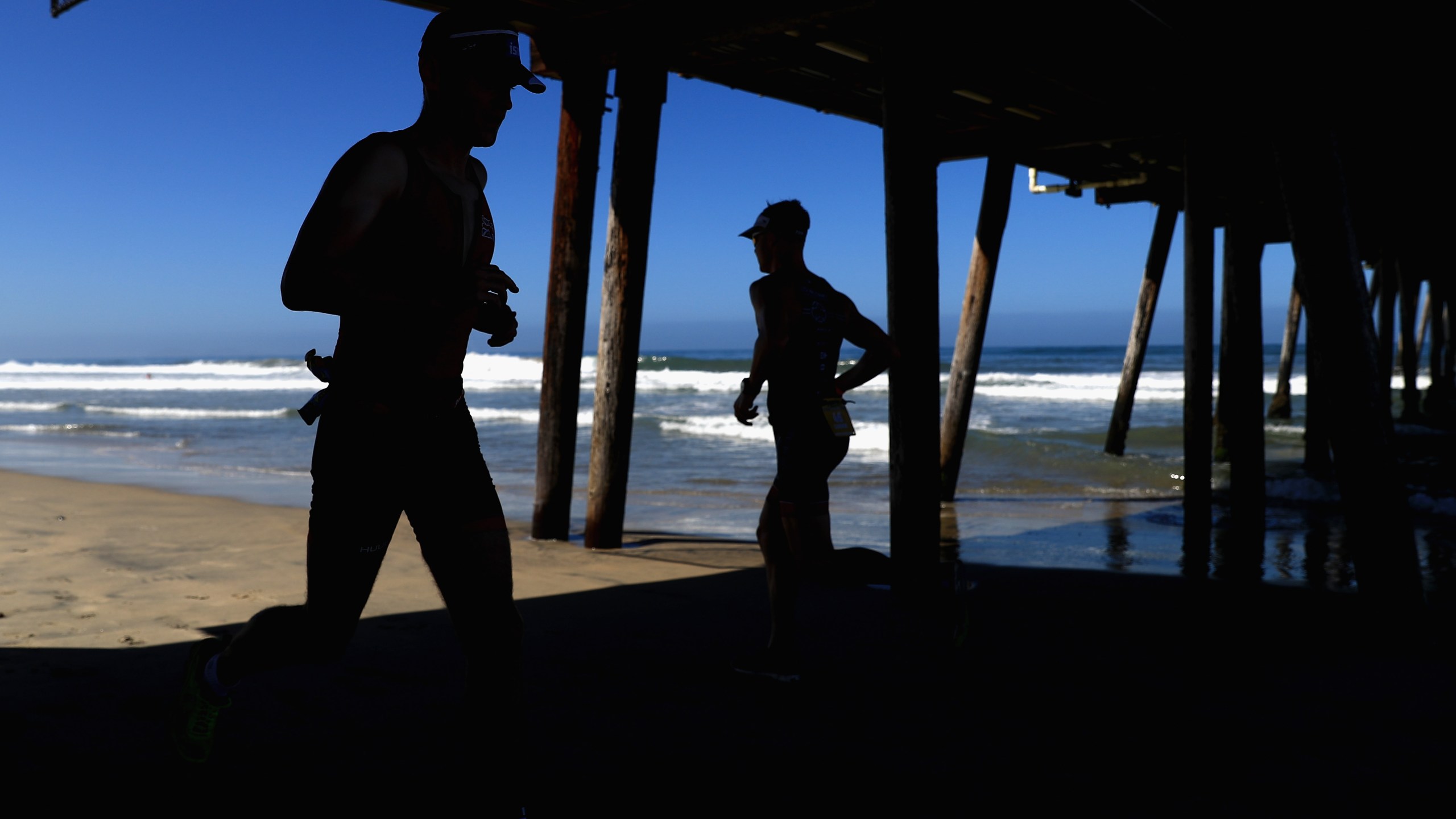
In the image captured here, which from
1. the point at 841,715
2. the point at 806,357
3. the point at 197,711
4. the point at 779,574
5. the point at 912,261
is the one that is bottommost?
the point at 841,715

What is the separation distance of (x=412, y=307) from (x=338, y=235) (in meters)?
0.21

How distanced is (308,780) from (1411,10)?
18.6 feet

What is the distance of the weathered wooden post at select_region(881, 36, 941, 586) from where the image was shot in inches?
182

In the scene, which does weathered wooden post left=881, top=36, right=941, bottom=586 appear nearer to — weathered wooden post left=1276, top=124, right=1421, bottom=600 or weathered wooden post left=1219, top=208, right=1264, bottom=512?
weathered wooden post left=1276, top=124, right=1421, bottom=600

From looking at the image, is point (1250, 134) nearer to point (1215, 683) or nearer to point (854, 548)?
point (1215, 683)

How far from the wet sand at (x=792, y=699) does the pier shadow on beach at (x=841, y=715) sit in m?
0.01

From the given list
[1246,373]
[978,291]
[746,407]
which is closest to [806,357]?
[746,407]

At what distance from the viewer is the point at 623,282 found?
621 cm

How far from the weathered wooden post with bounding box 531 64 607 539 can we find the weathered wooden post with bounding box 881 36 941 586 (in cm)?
231

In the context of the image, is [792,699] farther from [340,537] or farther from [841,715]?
[340,537]

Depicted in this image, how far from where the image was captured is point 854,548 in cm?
352

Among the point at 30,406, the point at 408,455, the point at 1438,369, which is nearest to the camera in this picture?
the point at 408,455

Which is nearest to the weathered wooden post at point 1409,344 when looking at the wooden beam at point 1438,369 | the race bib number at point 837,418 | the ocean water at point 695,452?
the wooden beam at point 1438,369

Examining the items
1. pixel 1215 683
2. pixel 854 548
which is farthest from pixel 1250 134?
pixel 854 548
